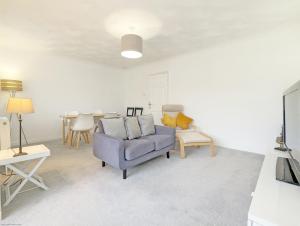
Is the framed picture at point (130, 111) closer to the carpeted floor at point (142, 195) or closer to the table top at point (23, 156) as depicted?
the carpeted floor at point (142, 195)

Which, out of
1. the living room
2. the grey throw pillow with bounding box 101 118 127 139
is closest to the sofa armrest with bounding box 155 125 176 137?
the living room

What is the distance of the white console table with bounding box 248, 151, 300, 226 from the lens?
0.80 m

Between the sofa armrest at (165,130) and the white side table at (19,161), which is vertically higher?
the sofa armrest at (165,130)

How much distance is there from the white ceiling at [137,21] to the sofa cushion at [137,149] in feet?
6.58

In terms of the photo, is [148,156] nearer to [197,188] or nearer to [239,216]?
[197,188]

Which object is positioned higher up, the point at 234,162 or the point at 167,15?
the point at 167,15

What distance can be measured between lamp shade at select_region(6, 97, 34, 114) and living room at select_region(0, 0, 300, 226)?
0.22ft

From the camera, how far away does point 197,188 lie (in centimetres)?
204

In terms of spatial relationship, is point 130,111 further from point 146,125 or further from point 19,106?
point 19,106

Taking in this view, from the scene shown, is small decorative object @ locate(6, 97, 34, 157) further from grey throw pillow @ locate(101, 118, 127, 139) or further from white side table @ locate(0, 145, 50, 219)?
grey throw pillow @ locate(101, 118, 127, 139)

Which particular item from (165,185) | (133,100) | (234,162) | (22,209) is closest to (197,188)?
(165,185)

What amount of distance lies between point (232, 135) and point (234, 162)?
0.95 m

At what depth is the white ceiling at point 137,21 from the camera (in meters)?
2.18

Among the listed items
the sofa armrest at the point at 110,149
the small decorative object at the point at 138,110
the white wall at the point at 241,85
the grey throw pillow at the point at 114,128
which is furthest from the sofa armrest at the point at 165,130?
the small decorative object at the point at 138,110
